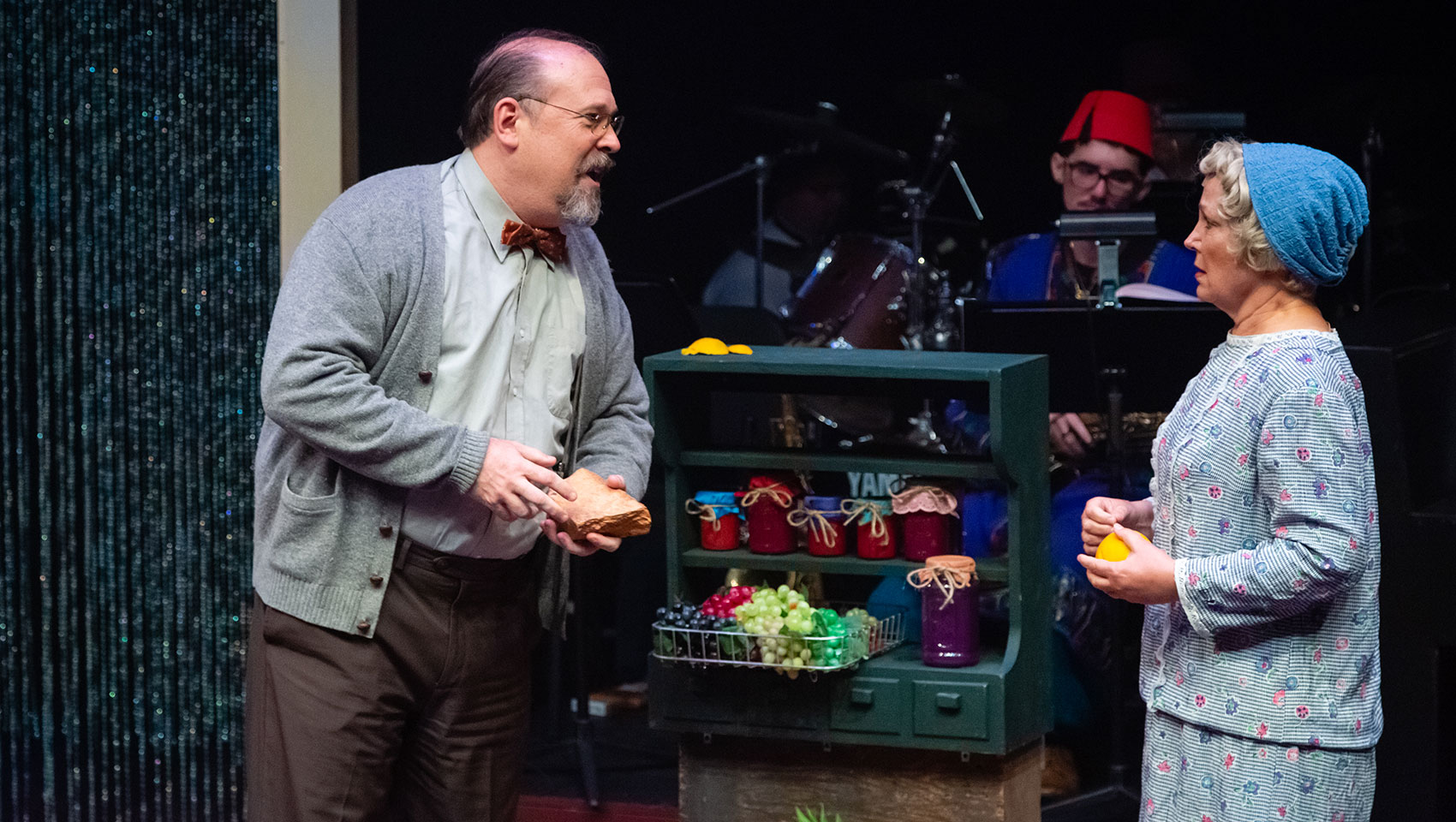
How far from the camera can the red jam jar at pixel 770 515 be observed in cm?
299

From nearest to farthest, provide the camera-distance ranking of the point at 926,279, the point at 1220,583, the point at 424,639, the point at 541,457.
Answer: the point at 1220,583, the point at 541,457, the point at 424,639, the point at 926,279

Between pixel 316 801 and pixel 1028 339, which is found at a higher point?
pixel 1028 339

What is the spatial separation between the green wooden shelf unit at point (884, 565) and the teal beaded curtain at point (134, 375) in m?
1.21

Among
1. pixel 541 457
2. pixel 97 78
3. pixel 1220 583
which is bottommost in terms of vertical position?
pixel 1220 583

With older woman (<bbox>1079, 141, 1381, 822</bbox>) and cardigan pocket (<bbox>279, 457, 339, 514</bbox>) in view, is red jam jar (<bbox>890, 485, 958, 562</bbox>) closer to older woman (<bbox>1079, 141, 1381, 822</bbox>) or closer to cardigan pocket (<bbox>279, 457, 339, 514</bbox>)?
older woman (<bbox>1079, 141, 1381, 822</bbox>)

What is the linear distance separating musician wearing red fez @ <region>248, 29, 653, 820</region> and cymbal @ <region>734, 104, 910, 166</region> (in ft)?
10.1

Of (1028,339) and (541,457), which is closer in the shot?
(541,457)

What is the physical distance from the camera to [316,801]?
2.45 meters

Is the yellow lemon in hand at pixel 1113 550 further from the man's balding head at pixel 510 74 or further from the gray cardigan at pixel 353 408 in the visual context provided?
the man's balding head at pixel 510 74

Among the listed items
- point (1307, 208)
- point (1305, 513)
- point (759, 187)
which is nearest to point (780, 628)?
point (1305, 513)

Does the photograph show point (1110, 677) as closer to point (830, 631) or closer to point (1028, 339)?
point (1028, 339)

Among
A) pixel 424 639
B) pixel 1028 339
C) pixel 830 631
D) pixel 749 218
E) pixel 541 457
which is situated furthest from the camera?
pixel 749 218

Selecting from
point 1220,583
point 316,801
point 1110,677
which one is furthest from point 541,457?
point 1110,677

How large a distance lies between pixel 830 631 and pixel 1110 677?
160cm
